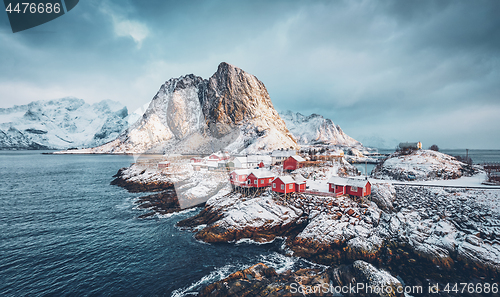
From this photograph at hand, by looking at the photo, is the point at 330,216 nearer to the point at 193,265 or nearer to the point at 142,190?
the point at 193,265

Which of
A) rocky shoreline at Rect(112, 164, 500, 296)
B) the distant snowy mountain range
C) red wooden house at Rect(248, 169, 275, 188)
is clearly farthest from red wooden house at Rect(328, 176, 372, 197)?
the distant snowy mountain range

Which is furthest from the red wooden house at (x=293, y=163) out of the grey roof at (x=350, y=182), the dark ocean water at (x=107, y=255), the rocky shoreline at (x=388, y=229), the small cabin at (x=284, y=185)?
the dark ocean water at (x=107, y=255)

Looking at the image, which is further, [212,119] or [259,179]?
[212,119]

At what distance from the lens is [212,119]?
490 feet

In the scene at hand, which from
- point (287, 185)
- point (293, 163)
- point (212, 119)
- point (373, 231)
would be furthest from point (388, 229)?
point (212, 119)

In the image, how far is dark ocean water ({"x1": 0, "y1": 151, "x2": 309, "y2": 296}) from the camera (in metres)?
18.0

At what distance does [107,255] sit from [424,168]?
5611 centimetres

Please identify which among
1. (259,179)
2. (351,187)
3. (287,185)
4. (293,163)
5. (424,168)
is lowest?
(351,187)

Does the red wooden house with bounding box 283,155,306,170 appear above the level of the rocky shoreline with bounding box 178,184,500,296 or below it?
above

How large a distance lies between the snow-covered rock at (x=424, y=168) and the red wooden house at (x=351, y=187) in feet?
51.5

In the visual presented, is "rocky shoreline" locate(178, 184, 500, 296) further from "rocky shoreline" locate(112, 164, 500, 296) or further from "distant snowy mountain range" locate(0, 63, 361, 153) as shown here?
"distant snowy mountain range" locate(0, 63, 361, 153)

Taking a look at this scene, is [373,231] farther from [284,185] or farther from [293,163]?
[293,163]

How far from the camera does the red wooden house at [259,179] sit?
3756 centimetres

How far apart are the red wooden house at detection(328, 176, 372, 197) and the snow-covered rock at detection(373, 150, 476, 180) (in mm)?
15692
